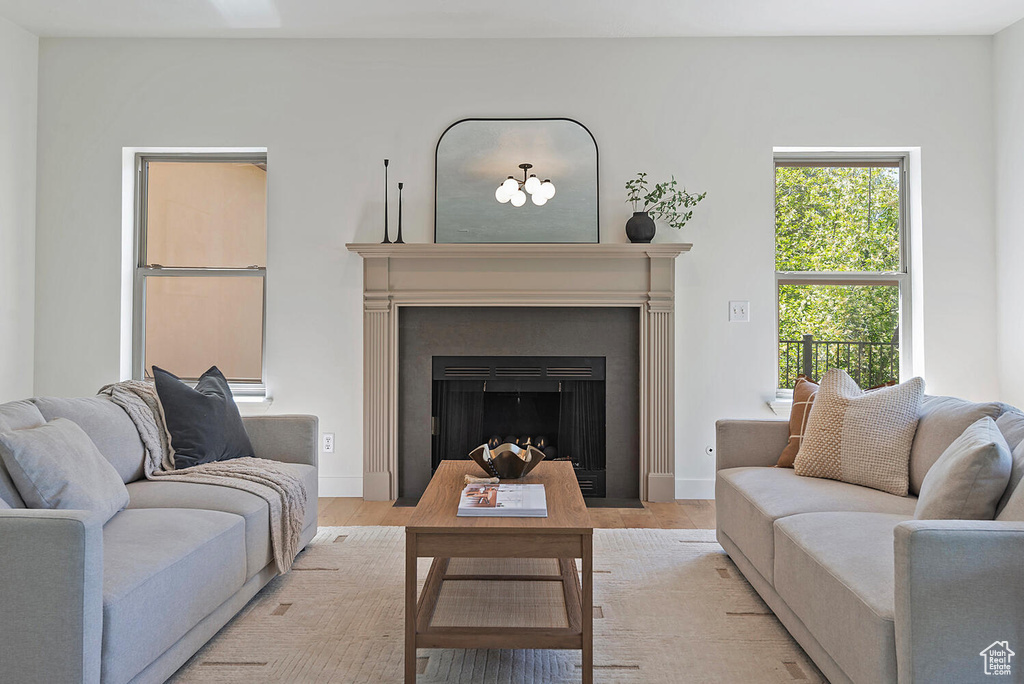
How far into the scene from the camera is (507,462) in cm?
263

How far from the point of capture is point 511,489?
7.75 feet

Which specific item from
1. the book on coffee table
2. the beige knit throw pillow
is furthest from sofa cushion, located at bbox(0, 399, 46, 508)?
the beige knit throw pillow

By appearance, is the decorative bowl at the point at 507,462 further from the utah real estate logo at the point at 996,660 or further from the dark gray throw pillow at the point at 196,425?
the utah real estate logo at the point at 996,660

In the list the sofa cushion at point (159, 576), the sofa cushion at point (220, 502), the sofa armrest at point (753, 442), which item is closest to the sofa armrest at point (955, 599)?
the sofa armrest at point (753, 442)

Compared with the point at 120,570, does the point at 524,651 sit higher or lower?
lower

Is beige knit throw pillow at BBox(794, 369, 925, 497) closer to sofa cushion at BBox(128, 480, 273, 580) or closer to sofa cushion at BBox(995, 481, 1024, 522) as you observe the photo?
sofa cushion at BBox(995, 481, 1024, 522)

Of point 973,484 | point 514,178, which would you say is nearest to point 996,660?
point 973,484

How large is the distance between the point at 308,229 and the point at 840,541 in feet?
11.1

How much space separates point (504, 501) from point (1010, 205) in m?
3.70

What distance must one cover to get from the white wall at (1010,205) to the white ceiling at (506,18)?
22cm

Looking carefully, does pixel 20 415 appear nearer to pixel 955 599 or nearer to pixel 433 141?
pixel 955 599

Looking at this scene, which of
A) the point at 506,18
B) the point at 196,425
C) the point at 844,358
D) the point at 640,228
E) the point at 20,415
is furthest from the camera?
the point at 844,358

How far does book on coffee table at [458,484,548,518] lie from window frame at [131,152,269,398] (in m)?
2.50

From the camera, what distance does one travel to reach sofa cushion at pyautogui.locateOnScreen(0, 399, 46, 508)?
190 cm
